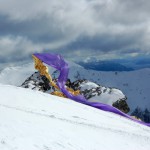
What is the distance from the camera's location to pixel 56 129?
1598cm

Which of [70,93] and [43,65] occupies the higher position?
[43,65]

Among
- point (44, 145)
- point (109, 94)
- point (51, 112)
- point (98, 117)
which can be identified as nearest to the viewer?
point (44, 145)

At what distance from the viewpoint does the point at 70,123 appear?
1828 centimetres

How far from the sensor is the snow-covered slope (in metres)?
13.2

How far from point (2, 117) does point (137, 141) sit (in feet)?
22.9

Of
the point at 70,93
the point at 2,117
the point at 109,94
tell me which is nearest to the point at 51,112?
the point at 2,117

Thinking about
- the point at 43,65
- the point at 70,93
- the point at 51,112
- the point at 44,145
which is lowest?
the point at 44,145

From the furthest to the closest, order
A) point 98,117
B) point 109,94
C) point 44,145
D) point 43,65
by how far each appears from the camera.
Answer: point 109,94 → point 43,65 → point 98,117 → point 44,145

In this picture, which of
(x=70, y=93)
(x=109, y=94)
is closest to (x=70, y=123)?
(x=70, y=93)

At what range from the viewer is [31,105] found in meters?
21.8

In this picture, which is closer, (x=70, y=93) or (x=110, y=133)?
(x=110, y=133)

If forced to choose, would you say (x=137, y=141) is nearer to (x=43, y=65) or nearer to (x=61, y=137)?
(x=61, y=137)

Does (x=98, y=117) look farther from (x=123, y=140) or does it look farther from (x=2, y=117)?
(x=2, y=117)

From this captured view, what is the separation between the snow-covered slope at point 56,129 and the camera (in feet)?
43.4
